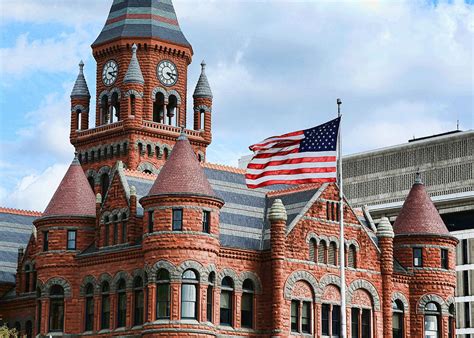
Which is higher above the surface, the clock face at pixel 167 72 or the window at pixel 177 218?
the clock face at pixel 167 72

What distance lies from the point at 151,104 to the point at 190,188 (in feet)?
70.5

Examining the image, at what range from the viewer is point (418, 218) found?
9188 centimetres

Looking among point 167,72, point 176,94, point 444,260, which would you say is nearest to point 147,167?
point 176,94

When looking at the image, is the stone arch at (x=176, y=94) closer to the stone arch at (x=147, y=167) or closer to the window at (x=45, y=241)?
the stone arch at (x=147, y=167)

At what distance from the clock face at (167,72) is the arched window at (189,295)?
26.1m

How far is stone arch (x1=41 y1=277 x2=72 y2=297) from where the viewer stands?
8556 cm

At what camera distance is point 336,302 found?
85.4 m

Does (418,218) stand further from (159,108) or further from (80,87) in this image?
(80,87)

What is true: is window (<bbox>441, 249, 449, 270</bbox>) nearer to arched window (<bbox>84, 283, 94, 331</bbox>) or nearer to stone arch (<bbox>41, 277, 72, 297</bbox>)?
arched window (<bbox>84, 283, 94, 331</bbox>)

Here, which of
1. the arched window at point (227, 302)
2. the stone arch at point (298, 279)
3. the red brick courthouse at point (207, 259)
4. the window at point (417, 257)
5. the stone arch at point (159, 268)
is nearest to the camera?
the stone arch at point (159, 268)

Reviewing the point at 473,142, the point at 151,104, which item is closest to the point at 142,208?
the point at 151,104

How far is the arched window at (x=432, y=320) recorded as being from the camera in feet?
298

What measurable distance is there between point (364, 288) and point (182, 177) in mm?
14981

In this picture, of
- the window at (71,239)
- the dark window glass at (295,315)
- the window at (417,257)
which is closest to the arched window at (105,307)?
the window at (71,239)
